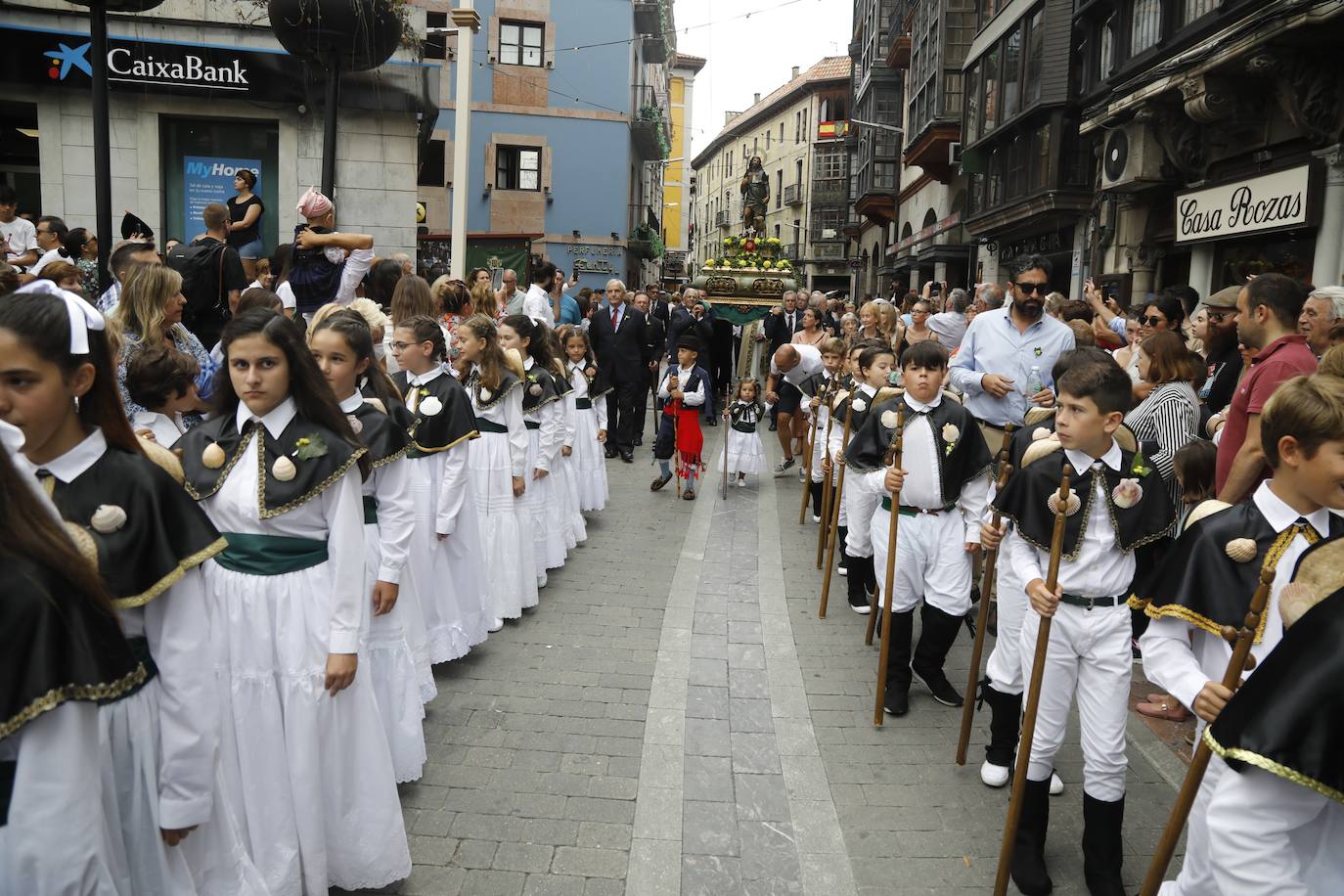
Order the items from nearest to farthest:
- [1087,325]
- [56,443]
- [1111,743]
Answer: [56,443] → [1111,743] → [1087,325]

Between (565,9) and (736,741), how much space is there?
111ft

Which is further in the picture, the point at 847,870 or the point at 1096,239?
the point at 1096,239

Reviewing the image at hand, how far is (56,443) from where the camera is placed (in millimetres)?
2424

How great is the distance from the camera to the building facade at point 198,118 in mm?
12023

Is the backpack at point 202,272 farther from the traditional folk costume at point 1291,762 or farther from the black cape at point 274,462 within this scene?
Result: the traditional folk costume at point 1291,762

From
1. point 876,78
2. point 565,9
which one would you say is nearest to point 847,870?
point 565,9

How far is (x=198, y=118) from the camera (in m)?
12.7

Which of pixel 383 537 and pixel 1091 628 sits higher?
pixel 383 537

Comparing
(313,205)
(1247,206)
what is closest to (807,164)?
(1247,206)

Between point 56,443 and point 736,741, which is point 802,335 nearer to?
point 736,741

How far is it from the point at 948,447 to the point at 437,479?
2967 millimetres

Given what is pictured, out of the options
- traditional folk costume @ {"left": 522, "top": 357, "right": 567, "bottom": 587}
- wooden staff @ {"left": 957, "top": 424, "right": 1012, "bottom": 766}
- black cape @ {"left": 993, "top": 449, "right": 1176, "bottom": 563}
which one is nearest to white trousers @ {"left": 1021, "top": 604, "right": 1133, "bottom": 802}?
black cape @ {"left": 993, "top": 449, "right": 1176, "bottom": 563}

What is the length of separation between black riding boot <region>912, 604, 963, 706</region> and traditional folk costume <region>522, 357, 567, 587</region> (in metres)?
3.06

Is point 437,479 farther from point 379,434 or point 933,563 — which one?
point 933,563
